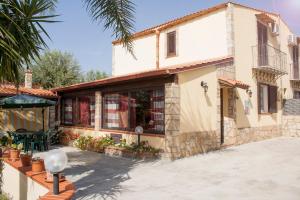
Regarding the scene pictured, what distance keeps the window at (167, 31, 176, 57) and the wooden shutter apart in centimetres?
579

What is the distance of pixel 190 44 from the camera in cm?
1670

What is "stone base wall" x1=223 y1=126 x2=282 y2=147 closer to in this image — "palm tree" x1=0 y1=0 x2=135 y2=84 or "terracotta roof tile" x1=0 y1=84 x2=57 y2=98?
"palm tree" x1=0 y1=0 x2=135 y2=84

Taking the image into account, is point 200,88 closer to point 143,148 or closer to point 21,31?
point 143,148

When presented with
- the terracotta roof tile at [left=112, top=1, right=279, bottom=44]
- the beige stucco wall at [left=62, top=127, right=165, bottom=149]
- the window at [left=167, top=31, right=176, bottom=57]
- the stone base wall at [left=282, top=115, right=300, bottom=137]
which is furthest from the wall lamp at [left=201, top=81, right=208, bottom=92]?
the stone base wall at [left=282, top=115, right=300, bottom=137]

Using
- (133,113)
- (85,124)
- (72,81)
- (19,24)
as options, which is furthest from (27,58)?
(72,81)

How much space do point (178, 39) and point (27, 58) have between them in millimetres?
12313

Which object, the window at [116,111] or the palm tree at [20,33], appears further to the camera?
the window at [116,111]

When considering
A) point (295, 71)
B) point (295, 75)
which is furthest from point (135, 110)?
point (295, 71)

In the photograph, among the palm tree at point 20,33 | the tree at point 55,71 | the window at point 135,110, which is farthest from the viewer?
the tree at point 55,71

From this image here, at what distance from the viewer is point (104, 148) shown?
12992 mm

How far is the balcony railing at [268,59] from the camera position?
→ 15.9 meters

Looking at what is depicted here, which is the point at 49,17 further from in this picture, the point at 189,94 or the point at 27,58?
the point at 189,94

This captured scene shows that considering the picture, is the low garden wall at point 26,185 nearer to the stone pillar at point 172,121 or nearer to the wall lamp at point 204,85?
the stone pillar at point 172,121

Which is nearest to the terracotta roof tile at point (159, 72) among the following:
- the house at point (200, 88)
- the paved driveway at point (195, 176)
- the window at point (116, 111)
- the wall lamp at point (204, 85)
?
the house at point (200, 88)
